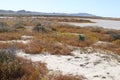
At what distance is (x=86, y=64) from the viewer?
1098 cm

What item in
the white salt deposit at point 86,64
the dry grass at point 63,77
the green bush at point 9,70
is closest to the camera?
the green bush at point 9,70

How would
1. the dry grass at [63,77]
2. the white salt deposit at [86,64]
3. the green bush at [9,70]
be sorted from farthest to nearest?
1. the white salt deposit at [86,64]
2. the dry grass at [63,77]
3. the green bush at [9,70]

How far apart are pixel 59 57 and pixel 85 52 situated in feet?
6.36

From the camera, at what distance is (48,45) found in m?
14.2

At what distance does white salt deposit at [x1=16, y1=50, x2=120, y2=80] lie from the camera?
369 inches

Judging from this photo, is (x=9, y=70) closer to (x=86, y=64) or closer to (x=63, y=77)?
(x=63, y=77)

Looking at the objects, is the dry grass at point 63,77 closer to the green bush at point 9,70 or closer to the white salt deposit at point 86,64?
the white salt deposit at point 86,64

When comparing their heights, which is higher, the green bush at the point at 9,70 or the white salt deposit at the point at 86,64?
the green bush at the point at 9,70

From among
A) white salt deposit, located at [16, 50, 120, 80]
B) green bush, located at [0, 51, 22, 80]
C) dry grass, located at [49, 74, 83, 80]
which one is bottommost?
white salt deposit, located at [16, 50, 120, 80]

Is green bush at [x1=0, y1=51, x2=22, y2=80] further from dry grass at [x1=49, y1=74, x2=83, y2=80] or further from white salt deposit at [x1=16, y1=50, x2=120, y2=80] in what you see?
white salt deposit at [x1=16, y1=50, x2=120, y2=80]

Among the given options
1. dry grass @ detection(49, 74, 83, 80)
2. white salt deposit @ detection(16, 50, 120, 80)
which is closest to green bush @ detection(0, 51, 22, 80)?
dry grass @ detection(49, 74, 83, 80)

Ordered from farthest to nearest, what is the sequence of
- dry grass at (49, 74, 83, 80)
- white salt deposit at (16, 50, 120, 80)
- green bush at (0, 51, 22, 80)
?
white salt deposit at (16, 50, 120, 80), dry grass at (49, 74, 83, 80), green bush at (0, 51, 22, 80)

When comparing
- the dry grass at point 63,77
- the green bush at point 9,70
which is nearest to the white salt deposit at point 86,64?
the dry grass at point 63,77

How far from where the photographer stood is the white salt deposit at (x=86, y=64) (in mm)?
9377
